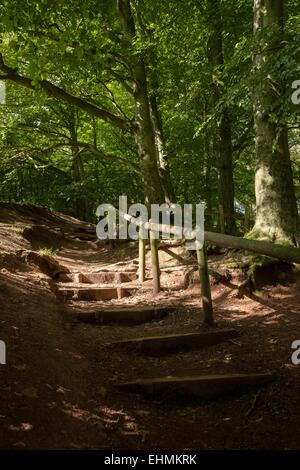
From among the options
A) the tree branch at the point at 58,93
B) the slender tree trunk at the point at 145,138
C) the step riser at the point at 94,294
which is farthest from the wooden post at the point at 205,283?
the tree branch at the point at 58,93

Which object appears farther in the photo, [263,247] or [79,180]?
[79,180]

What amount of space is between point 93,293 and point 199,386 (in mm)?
3486

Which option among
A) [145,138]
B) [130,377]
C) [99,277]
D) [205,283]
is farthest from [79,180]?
[130,377]

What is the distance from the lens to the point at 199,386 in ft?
12.8

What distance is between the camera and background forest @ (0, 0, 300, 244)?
5.71 metres

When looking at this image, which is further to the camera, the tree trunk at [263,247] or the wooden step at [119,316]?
the wooden step at [119,316]

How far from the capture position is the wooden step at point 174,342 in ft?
16.0

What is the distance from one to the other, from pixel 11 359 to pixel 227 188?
30.7ft

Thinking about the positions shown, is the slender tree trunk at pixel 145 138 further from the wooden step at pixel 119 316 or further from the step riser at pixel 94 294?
the wooden step at pixel 119 316

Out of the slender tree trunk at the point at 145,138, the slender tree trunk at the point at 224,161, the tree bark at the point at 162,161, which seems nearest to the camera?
the slender tree trunk at the point at 145,138

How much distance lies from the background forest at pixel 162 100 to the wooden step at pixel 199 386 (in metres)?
3.17

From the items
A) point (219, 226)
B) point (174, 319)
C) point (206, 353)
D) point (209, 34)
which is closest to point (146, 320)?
point (174, 319)

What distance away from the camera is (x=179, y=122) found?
14.4m

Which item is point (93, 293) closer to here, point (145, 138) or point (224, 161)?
point (145, 138)
